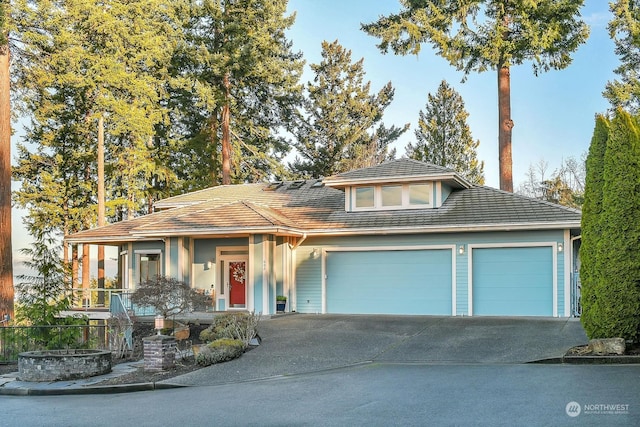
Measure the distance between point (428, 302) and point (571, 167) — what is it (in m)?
29.5

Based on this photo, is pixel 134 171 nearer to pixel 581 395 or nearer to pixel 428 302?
pixel 428 302

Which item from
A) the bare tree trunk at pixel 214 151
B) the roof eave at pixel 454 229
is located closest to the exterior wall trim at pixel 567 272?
the roof eave at pixel 454 229

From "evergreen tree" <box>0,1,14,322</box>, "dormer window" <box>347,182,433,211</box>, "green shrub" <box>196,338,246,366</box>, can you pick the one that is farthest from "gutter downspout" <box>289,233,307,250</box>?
"evergreen tree" <box>0,1,14,322</box>

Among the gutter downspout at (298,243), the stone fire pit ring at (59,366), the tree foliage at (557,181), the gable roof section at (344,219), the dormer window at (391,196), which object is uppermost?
the tree foliage at (557,181)

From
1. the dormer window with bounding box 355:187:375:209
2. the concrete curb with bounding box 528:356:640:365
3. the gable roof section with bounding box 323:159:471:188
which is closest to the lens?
the concrete curb with bounding box 528:356:640:365

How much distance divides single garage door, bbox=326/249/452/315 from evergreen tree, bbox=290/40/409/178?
18.6m

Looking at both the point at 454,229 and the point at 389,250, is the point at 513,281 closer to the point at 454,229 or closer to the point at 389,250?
the point at 454,229

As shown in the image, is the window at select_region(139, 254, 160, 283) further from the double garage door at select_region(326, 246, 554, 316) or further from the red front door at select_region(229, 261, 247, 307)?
the double garage door at select_region(326, 246, 554, 316)

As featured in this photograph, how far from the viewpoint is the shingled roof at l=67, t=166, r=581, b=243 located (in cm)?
1817

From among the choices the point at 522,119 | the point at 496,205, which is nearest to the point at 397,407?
the point at 496,205

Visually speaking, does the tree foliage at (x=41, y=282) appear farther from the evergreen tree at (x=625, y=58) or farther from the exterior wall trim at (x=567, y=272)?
the evergreen tree at (x=625, y=58)

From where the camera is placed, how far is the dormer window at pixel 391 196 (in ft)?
67.3

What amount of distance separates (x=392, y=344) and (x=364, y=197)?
797 cm

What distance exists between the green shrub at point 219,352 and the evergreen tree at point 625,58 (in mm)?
23093
